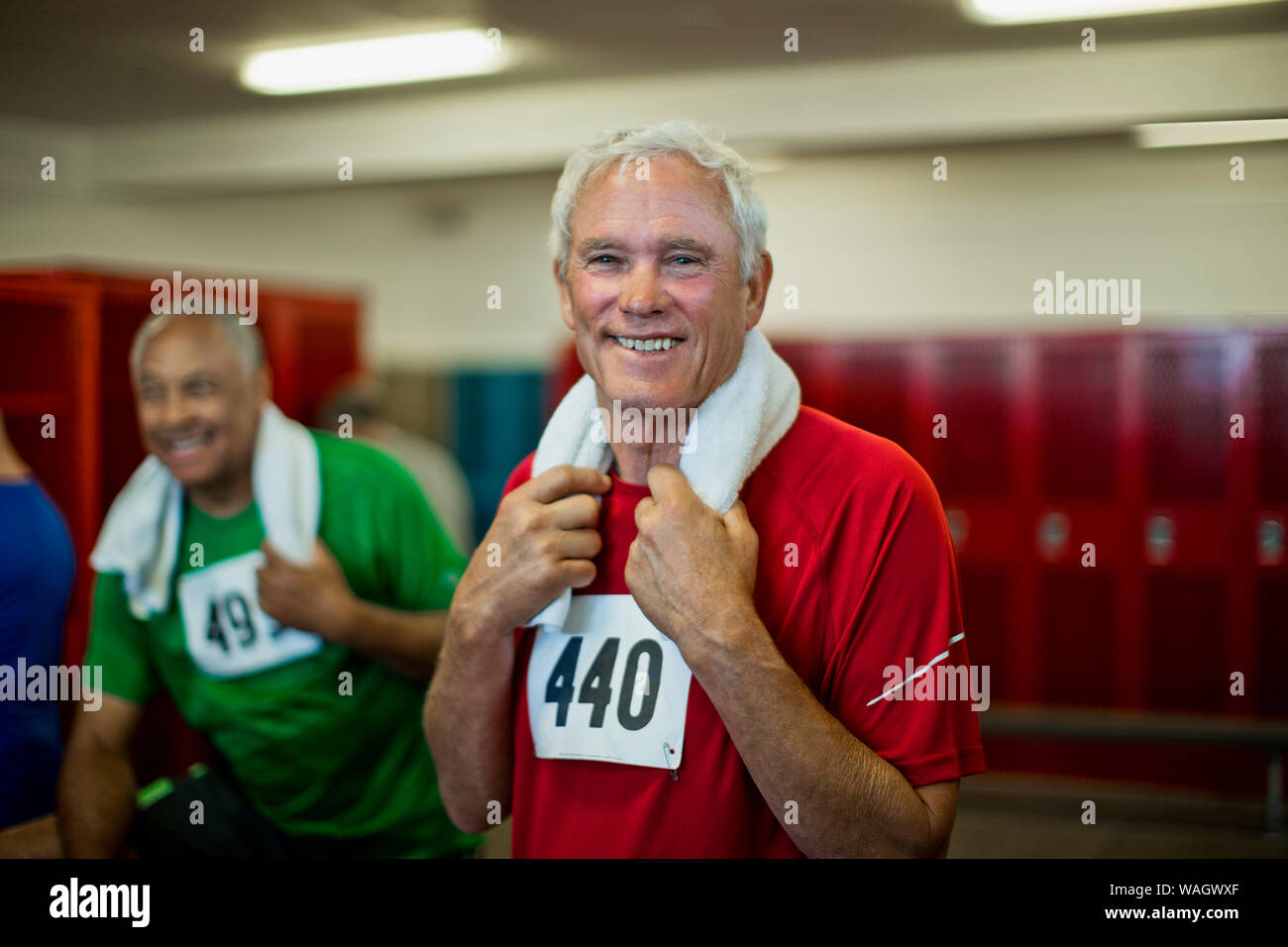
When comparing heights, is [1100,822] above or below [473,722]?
below

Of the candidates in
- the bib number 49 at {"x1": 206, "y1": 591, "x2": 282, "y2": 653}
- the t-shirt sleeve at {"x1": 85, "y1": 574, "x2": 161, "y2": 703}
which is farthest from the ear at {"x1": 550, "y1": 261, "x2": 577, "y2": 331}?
the t-shirt sleeve at {"x1": 85, "y1": 574, "x2": 161, "y2": 703}

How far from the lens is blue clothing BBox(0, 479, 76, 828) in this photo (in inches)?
67.5

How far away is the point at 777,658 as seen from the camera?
124 centimetres

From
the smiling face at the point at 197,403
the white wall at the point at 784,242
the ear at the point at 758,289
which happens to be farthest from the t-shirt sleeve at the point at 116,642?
the white wall at the point at 784,242

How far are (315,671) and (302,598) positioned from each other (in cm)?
12

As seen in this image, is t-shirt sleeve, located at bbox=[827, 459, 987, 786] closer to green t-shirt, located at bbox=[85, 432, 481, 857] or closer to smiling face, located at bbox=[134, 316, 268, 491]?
green t-shirt, located at bbox=[85, 432, 481, 857]

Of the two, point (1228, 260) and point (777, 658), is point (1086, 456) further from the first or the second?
point (777, 658)

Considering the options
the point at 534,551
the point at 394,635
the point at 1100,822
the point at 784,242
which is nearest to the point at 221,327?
the point at 394,635

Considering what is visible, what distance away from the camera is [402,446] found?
16.0 feet

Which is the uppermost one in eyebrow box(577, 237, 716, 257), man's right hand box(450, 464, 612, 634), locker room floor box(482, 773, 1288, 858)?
eyebrow box(577, 237, 716, 257)

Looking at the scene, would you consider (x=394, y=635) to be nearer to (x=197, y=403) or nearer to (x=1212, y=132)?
(x=197, y=403)

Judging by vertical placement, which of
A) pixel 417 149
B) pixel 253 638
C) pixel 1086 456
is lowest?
pixel 253 638
